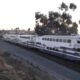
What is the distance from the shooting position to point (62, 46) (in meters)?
47.5

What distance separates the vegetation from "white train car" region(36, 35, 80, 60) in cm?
3129

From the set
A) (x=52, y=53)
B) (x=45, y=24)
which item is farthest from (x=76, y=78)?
(x=45, y=24)

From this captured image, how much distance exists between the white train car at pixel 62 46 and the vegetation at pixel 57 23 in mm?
31290

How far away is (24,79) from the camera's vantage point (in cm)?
1841

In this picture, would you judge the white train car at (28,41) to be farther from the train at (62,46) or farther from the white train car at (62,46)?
the white train car at (62,46)

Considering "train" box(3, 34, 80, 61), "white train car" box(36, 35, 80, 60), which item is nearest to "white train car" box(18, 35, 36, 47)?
"train" box(3, 34, 80, 61)

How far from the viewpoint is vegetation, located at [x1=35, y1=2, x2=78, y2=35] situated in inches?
3546

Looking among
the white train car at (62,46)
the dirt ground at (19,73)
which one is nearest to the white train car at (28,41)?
the white train car at (62,46)

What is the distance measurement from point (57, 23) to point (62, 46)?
46444mm

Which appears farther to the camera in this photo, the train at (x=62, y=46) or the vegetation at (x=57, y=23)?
the vegetation at (x=57, y=23)

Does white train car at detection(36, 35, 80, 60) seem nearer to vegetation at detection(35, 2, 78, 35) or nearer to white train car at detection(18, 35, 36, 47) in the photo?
white train car at detection(18, 35, 36, 47)

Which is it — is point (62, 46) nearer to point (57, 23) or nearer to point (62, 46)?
point (62, 46)

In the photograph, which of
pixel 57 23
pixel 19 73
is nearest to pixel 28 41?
pixel 57 23

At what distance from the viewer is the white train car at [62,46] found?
40.1 m
